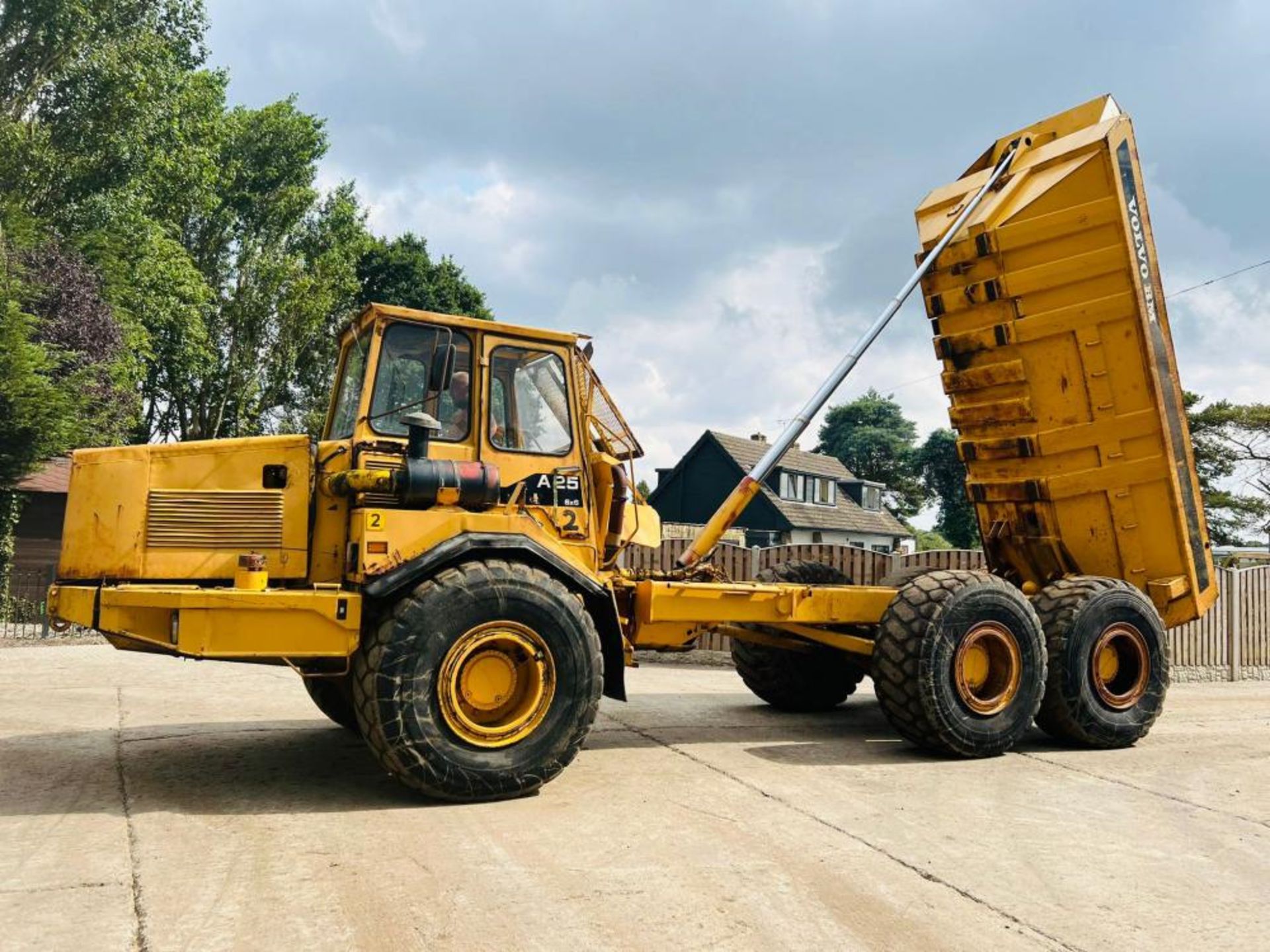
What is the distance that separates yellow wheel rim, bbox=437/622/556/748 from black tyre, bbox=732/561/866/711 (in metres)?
3.79

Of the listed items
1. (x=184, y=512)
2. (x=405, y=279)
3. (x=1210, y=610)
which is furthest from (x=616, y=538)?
(x=405, y=279)

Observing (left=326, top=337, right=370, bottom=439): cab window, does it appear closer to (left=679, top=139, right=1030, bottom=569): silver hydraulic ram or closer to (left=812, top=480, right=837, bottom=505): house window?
(left=679, top=139, right=1030, bottom=569): silver hydraulic ram

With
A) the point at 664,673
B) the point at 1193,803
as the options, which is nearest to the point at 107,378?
the point at 664,673

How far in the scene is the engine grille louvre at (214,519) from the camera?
6.03 metres

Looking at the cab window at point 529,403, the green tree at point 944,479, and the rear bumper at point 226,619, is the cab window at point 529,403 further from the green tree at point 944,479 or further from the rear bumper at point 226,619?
the green tree at point 944,479

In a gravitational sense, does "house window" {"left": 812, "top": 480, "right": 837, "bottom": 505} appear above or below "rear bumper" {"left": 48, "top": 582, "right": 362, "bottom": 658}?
above

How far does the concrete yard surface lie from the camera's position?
3.98 m

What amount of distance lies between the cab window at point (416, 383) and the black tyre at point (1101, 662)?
15.6ft

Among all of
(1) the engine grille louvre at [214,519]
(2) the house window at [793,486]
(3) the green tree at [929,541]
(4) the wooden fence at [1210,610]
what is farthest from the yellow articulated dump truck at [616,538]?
(3) the green tree at [929,541]

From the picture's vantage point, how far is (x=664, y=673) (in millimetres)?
13328

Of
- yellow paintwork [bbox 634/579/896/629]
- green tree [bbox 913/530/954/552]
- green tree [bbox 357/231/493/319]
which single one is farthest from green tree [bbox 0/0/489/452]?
green tree [bbox 913/530/954/552]

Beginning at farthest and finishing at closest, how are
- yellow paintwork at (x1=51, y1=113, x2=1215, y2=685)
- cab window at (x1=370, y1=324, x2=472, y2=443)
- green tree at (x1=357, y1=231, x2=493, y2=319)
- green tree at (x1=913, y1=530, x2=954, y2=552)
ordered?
green tree at (x1=913, y1=530, x2=954, y2=552)
green tree at (x1=357, y1=231, x2=493, y2=319)
cab window at (x1=370, y1=324, x2=472, y2=443)
yellow paintwork at (x1=51, y1=113, x2=1215, y2=685)

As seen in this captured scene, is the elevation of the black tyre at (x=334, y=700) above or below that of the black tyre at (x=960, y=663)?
below

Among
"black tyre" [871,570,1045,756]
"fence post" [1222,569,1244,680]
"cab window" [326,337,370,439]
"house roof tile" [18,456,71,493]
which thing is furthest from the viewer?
"house roof tile" [18,456,71,493]
